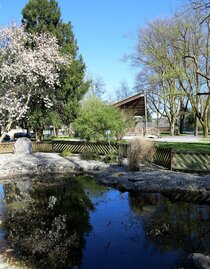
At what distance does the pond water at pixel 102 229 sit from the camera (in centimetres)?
484

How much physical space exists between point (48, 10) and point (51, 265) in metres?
23.9

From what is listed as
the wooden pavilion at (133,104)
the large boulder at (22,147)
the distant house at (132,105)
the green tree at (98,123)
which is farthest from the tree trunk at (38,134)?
the green tree at (98,123)

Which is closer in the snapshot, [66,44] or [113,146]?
[113,146]

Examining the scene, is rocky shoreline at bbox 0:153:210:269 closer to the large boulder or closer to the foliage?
the large boulder

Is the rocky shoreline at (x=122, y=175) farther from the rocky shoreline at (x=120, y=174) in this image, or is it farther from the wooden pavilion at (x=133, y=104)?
the wooden pavilion at (x=133, y=104)

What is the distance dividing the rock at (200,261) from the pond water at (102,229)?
0.17 metres

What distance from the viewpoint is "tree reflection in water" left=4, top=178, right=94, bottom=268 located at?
4.90m

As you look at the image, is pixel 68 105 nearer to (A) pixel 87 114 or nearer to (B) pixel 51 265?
(A) pixel 87 114

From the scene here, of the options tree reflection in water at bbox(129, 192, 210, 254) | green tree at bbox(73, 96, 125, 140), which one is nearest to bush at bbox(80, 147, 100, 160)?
green tree at bbox(73, 96, 125, 140)

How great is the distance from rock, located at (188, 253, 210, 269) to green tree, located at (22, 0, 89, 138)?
2033 cm

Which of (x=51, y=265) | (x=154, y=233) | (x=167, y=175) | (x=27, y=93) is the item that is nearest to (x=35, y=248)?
(x=51, y=265)

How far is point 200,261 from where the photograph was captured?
439 centimetres

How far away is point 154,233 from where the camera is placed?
588cm

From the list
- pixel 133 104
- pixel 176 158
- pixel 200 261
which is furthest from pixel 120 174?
pixel 133 104
